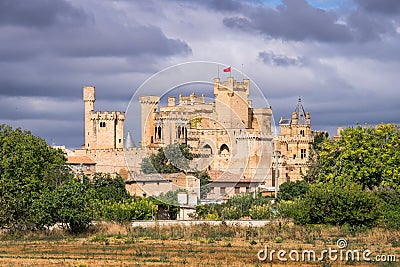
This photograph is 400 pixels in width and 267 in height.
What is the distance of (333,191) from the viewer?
A: 4372cm

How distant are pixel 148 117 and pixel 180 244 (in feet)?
234

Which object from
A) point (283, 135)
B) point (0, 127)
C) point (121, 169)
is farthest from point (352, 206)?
point (283, 135)

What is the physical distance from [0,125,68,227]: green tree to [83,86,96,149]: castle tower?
160 ft

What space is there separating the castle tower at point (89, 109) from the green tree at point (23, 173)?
48731 mm

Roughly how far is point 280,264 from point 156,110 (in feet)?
270

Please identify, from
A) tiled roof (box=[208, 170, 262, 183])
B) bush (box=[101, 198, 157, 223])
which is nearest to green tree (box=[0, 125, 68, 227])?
bush (box=[101, 198, 157, 223])

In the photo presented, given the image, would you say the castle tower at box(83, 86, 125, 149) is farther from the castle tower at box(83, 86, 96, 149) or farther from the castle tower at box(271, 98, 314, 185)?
the castle tower at box(271, 98, 314, 185)

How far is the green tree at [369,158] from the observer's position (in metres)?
53.3

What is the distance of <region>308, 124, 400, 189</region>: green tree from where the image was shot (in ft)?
175

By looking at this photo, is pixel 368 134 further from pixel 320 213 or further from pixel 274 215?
pixel 320 213

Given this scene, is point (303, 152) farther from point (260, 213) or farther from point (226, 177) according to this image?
point (260, 213)

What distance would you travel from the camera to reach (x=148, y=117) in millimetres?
107500

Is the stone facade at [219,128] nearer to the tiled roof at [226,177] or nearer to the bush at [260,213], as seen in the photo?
the tiled roof at [226,177]

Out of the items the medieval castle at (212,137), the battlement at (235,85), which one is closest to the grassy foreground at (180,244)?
the medieval castle at (212,137)
